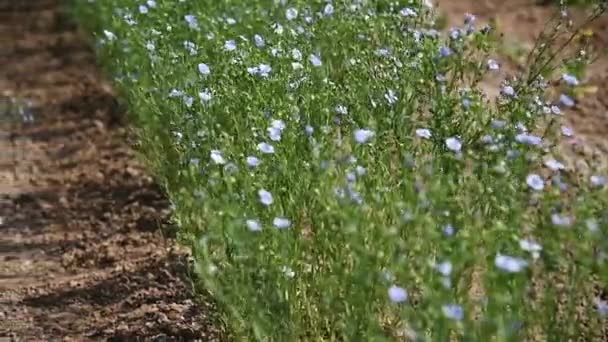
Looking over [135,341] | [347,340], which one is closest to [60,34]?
[135,341]

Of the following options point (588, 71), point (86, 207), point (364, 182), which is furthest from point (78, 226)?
point (588, 71)

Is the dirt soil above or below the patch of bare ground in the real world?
below

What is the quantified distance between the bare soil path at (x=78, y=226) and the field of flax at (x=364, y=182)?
1.34 feet

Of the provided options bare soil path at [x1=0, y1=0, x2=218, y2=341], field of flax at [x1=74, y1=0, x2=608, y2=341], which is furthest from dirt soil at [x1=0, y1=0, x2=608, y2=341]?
field of flax at [x1=74, y1=0, x2=608, y2=341]

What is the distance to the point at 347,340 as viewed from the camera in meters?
2.55

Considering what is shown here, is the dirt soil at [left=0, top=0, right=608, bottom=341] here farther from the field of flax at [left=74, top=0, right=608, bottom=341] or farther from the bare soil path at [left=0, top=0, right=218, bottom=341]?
the field of flax at [left=74, top=0, right=608, bottom=341]

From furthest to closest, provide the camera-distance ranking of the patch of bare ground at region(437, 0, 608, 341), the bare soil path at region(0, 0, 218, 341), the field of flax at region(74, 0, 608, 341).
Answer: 1. the patch of bare ground at region(437, 0, 608, 341)
2. the bare soil path at region(0, 0, 218, 341)
3. the field of flax at region(74, 0, 608, 341)

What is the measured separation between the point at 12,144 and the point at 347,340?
12.1ft

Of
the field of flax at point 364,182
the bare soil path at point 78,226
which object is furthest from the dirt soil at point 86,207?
the field of flax at point 364,182

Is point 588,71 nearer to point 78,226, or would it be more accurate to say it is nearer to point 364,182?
point 78,226

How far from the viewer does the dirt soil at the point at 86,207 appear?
381 cm

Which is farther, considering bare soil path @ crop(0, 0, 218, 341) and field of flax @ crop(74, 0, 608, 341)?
bare soil path @ crop(0, 0, 218, 341)

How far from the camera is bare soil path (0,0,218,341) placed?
3787 millimetres

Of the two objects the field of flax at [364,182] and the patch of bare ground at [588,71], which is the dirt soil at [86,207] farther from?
the field of flax at [364,182]
